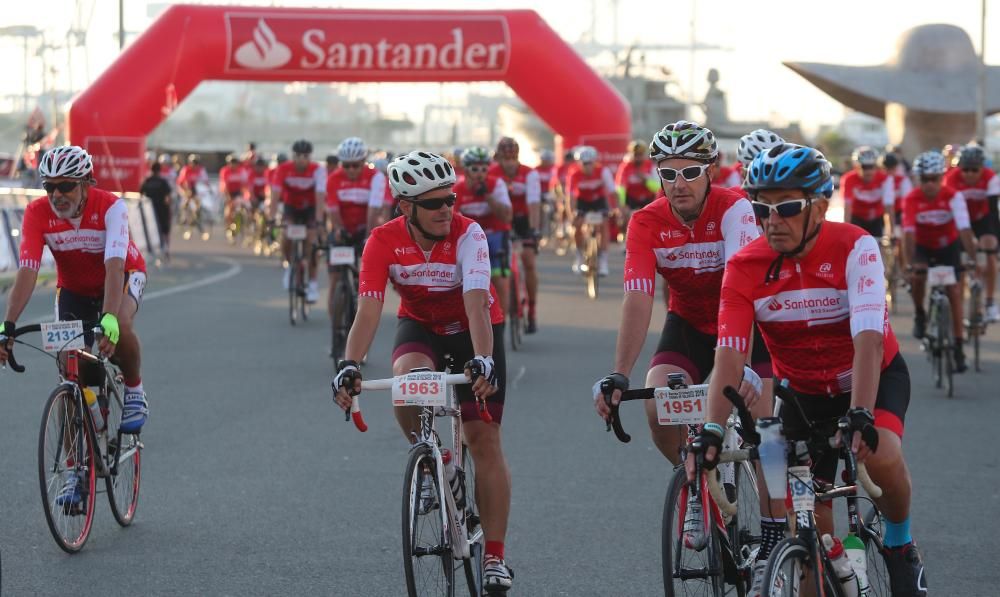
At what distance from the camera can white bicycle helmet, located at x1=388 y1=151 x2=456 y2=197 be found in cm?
616

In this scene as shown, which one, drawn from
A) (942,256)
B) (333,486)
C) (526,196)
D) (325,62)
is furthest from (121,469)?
(325,62)

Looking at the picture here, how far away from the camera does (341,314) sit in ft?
46.8

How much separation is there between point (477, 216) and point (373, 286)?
8.67m

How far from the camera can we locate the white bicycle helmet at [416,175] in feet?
20.2

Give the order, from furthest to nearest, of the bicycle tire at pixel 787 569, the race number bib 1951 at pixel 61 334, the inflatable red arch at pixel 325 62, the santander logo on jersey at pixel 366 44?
the santander logo on jersey at pixel 366 44 → the inflatable red arch at pixel 325 62 → the race number bib 1951 at pixel 61 334 → the bicycle tire at pixel 787 569

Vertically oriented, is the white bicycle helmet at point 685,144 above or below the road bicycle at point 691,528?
above

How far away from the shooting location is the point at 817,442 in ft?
16.4

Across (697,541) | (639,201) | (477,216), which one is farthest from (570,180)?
(697,541)

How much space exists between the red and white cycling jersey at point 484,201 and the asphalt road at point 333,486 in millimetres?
1344

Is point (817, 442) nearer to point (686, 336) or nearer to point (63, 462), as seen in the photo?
point (686, 336)

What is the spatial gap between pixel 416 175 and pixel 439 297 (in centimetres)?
55

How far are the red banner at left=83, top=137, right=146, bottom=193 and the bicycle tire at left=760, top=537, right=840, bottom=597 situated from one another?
2697 centimetres

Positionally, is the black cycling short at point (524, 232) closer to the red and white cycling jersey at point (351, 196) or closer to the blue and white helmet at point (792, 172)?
the red and white cycling jersey at point (351, 196)

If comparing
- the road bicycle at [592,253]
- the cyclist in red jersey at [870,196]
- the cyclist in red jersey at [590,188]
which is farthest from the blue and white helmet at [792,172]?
the cyclist in red jersey at [590,188]
